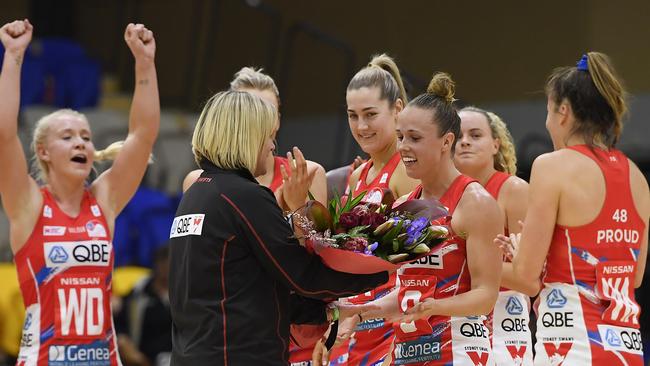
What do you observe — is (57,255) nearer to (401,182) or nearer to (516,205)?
(401,182)

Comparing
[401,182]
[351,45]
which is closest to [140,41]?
[401,182]

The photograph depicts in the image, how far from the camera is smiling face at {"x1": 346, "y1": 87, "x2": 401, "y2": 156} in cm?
489

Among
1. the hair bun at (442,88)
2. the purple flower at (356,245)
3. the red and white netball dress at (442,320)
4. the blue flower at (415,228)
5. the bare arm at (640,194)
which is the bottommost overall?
the red and white netball dress at (442,320)

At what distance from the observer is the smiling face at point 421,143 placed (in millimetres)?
4180

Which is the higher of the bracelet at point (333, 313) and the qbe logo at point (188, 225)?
the qbe logo at point (188, 225)

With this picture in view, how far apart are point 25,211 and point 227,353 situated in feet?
6.34

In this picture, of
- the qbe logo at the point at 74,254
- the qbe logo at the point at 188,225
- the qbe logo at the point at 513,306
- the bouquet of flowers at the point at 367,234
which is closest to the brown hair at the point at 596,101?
the bouquet of flowers at the point at 367,234

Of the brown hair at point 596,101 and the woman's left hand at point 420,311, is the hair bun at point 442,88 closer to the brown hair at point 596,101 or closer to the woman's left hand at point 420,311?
the brown hair at point 596,101

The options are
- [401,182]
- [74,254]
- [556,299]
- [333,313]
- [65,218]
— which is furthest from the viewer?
[65,218]

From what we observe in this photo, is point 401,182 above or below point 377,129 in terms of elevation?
below

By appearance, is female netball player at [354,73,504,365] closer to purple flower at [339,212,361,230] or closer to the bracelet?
the bracelet

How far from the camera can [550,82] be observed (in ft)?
13.8

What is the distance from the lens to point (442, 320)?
4172mm

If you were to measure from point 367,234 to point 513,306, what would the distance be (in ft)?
5.63
